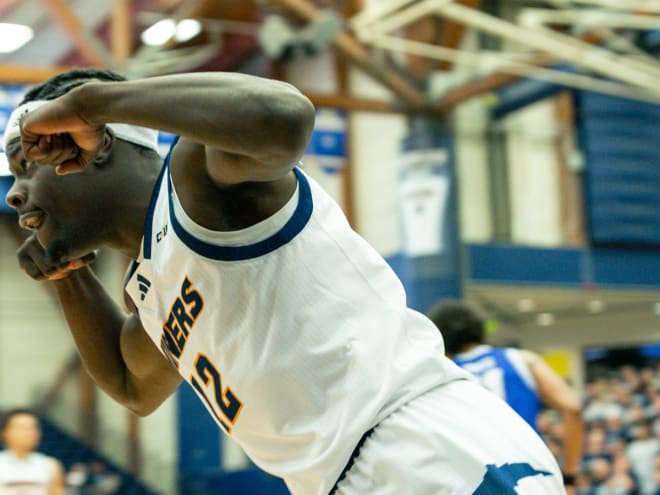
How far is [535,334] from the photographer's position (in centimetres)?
2030

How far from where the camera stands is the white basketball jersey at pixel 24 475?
6680 millimetres

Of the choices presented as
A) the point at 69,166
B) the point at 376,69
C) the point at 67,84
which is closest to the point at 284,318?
the point at 69,166

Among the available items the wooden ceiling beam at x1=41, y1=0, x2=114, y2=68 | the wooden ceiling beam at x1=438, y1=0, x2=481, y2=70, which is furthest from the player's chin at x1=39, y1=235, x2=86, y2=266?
the wooden ceiling beam at x1=438, y1=0, x2=481, y2=70

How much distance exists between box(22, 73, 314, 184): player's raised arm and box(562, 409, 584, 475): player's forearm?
406 cm

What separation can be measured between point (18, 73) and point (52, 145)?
35.4 feet

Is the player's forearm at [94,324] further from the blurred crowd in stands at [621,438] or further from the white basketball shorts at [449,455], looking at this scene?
the blurred crowd in stands at [621,438]

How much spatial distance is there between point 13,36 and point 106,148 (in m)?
13.4

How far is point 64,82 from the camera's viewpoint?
89.4 inches

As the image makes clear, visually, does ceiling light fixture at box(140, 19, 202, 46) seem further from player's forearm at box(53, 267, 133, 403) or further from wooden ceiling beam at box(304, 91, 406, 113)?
player's forearm at box(53, 267, 133, 403)

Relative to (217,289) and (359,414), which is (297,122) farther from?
(359,414)

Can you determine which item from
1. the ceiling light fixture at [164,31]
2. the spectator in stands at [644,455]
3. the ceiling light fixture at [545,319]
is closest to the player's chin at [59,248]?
the spectator in stands at [644,455]

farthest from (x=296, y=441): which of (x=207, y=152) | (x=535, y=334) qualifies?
(x=535, y=334)

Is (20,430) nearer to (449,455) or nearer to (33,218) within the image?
(33,218)

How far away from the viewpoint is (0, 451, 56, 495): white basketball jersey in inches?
263
